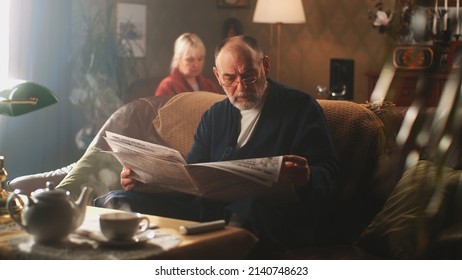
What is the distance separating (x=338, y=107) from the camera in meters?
1.91

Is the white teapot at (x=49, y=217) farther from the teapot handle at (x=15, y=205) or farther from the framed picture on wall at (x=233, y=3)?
the framed picture on wall at (x=233, y=3)

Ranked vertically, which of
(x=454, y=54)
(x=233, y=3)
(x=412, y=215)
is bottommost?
(x=412, y=215)

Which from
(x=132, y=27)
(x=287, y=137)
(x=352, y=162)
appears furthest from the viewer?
(x=132, y=27)

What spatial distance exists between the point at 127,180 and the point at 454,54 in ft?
3.08

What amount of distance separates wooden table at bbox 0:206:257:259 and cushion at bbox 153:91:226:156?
0.45 metres

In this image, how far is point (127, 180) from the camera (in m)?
1.82

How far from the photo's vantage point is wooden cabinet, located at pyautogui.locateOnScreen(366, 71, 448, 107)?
1465 mm

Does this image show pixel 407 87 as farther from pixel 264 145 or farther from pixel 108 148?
pixel 108 148

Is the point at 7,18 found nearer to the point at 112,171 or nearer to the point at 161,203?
the point at 112,171

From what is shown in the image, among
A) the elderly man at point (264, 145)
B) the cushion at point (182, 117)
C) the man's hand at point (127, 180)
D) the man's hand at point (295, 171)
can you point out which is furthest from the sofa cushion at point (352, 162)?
the man's hand at point (127, 180)

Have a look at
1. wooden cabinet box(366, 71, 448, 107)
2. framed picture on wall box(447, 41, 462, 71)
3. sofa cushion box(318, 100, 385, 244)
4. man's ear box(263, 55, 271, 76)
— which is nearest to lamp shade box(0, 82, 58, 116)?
man's ear box(263, 55, 271, 76)

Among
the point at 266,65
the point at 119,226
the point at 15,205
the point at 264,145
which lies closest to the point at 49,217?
the point at 119,226

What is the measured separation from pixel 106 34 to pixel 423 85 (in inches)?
69.2

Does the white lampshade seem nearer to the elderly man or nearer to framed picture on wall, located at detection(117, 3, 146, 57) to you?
the elderly man
